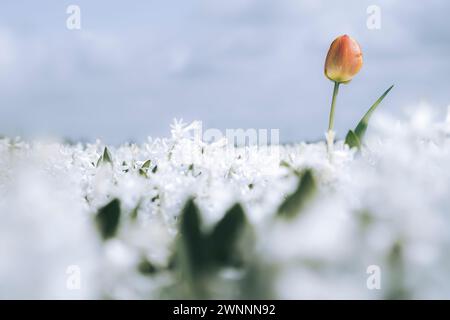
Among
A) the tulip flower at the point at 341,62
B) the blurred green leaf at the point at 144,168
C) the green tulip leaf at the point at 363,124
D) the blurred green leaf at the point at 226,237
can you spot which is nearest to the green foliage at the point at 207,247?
the blurred green leaf at the point at 226,237

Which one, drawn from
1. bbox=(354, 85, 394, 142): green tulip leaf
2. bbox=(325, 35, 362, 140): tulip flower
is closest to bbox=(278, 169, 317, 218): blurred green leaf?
bbox=(354, 85, 394, 142): green tulip leaf

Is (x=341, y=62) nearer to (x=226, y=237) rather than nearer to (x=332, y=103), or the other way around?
(x=332, y=103)

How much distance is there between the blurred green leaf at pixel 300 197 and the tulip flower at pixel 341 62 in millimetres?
1405

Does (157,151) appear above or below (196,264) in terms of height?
above

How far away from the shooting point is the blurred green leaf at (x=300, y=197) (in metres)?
0.67

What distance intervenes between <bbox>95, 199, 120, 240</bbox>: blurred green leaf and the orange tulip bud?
1498mm

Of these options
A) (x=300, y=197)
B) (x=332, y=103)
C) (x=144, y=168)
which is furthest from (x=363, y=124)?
(x=300, y=197)

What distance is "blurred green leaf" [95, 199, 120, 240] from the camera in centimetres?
73

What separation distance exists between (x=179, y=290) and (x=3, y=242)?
0.67ft

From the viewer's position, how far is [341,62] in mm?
2119

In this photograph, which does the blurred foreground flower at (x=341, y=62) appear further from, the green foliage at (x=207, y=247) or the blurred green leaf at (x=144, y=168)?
the green foliage at (x=207, y=247)
